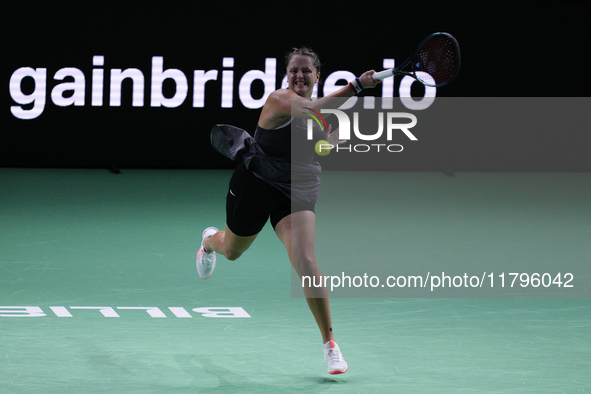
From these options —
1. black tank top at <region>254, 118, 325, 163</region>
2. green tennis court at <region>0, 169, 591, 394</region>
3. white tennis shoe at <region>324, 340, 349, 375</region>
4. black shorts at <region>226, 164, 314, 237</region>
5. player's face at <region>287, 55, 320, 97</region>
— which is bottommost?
green tennis court at <region>0, 169, 591, 394</region>

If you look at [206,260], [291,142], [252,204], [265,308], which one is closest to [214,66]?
[206,260]

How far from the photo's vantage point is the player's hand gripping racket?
434 centimetres

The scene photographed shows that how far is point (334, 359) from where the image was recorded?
13.3ft

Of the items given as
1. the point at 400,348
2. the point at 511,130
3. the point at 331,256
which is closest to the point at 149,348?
the point at 400,348

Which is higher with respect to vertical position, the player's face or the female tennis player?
A: the player's face

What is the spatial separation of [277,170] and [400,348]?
1.15 metres

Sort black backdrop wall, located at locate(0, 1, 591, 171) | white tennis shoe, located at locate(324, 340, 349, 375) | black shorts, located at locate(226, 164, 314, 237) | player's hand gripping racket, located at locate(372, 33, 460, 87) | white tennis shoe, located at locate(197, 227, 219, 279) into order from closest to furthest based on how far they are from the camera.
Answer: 1. white tennis shoe, located at locate(324, 340, 349, 375)
2. player's hand gripping racket, located at locate(372, 33, 460, 87)
3. black shorts, located at locate(226, 164, 314, 237)
4. white tennis shoe, located at locate(197, 227, 219, 279)
5. black backdrop wall, located at locate(0, 1, 591, 171)

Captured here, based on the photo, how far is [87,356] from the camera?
430cm

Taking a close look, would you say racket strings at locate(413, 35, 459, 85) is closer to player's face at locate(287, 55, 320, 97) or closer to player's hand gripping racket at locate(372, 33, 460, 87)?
player's hand gripping racket at locate(372, 33, 460, 87)

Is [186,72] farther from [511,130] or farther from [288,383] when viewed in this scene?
[288,383]

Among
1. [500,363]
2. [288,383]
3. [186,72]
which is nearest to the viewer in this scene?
[288,383]

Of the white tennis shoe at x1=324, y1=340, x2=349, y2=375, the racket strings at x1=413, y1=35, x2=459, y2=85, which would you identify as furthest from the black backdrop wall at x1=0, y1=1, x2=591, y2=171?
the white tennis shoe at x1=324, y1=340, x2=349, y2=375

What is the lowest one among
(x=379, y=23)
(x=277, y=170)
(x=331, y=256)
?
(x=331, y=256)

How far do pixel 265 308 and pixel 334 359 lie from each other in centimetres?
136
